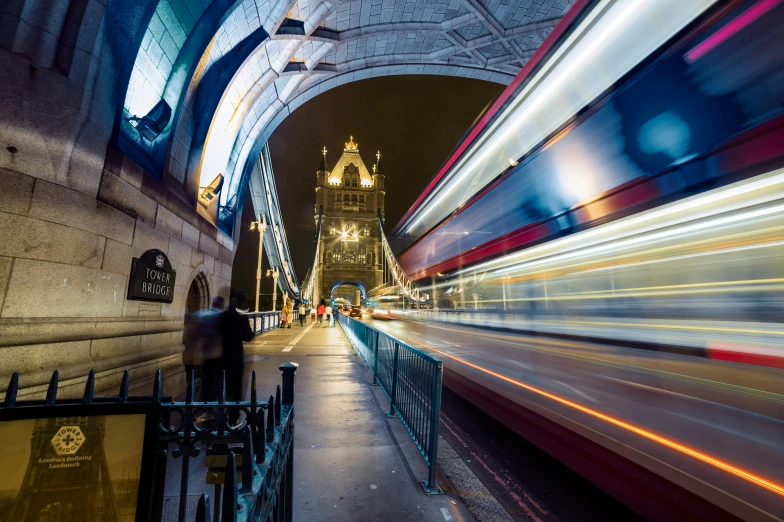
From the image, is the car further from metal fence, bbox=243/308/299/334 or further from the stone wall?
the stone wall

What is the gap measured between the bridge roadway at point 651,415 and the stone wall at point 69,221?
16.5 feet

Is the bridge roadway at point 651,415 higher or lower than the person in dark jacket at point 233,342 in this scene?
lower

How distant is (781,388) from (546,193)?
4.14 metres

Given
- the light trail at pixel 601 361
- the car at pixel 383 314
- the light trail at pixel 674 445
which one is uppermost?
the car at pixel 383 314

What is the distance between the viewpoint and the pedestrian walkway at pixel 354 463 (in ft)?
8.68

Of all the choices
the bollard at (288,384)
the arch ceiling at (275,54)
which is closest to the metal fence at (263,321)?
the arch ceiling at (275,54)

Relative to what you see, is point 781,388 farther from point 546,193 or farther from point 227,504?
point 227,504

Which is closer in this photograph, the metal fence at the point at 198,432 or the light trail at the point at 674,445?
the metal fence at the point at 198,432

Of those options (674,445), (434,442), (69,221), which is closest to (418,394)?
(434,442)

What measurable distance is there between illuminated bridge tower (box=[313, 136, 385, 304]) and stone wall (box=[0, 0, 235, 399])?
239ft

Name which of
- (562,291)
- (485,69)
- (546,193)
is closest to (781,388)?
(562,291)

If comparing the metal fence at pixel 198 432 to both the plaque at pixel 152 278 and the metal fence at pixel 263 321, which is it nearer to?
the plaque at pixel 152 278

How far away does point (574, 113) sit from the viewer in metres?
5.83

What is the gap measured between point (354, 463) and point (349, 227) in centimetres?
8150
